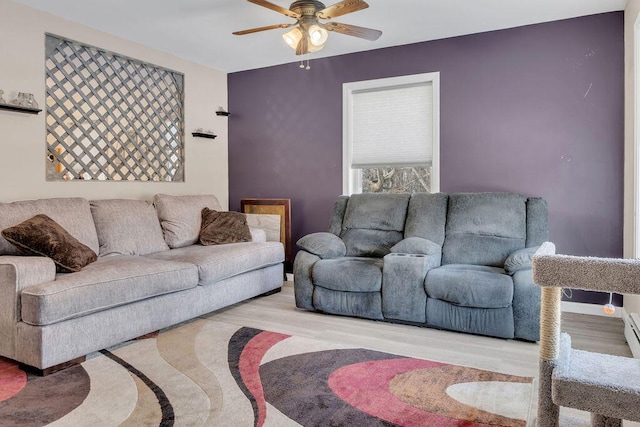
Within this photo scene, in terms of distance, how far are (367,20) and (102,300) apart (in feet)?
9.11

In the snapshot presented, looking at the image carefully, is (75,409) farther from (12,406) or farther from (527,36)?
(527,36)

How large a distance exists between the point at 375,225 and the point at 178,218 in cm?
172

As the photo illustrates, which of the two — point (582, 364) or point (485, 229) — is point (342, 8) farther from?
point (582, 364)

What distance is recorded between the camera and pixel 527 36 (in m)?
3.67

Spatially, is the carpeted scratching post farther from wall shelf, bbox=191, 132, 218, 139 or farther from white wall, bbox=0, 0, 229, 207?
wall shelf, bbox=191, 132, 218, 139

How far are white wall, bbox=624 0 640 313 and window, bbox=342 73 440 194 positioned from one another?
1.39 metres

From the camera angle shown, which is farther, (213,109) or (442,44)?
(213,109)

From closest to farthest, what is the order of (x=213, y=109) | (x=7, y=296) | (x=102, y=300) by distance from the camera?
(x=7, y=296)
(x=102, y=300)
(x=213, y=109)

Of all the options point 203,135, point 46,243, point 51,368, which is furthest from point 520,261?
point 203,135

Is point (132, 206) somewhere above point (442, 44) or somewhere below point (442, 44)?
below

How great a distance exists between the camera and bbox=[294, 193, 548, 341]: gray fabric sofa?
282 centimetres

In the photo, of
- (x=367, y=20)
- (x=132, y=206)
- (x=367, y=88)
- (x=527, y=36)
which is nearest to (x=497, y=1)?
(x=527, y=36)

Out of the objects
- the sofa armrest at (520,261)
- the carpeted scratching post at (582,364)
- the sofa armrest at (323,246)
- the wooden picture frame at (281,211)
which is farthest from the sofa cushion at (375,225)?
the carpeted scratching post at (582,364)

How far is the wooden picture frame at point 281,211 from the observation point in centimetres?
462
